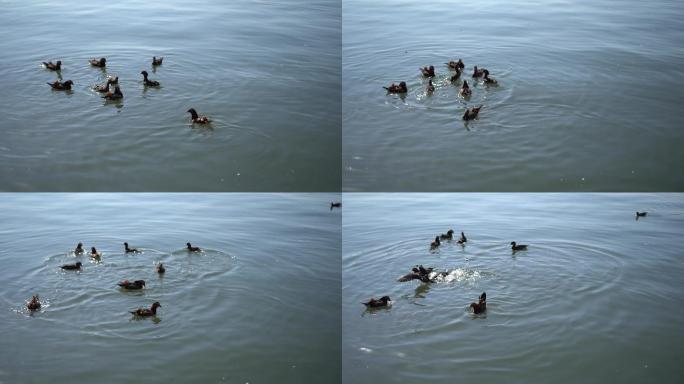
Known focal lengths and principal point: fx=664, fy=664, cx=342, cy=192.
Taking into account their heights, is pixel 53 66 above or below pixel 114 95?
above

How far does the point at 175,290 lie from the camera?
39.1ft

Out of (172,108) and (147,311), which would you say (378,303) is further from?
(172,108)

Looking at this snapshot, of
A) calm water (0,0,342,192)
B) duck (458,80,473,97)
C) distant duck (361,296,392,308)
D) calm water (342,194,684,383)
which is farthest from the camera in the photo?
duck (458,80,473,97)

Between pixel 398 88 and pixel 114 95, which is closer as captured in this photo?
pixel 114 95

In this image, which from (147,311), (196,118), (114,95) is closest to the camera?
(147,311)

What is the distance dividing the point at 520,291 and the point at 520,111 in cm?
407

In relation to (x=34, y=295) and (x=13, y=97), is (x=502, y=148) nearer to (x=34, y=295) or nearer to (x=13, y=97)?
(x=34, y=295)

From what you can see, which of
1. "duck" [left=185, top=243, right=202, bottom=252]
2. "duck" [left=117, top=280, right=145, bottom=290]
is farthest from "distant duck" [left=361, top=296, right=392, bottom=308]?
"duck" [left=185, top=243, right=202, bottom=252]

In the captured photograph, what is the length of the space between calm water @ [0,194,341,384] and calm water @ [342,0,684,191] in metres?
2.55

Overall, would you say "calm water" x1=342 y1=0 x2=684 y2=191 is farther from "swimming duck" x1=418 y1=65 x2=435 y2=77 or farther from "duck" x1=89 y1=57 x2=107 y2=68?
"duck" x1=89 y1=57 x2=107 y2=68

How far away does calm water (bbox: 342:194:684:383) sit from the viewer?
31.6 feet

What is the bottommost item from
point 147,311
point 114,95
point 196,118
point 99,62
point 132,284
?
point 147,311

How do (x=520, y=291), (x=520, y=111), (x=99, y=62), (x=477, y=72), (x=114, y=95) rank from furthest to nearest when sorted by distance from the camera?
(x=99, y=62), (x=477, y=72), (x=114, y=95), (x=520, y=111), (x=520, y=291)

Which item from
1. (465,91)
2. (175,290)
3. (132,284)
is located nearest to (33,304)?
(132,284)
